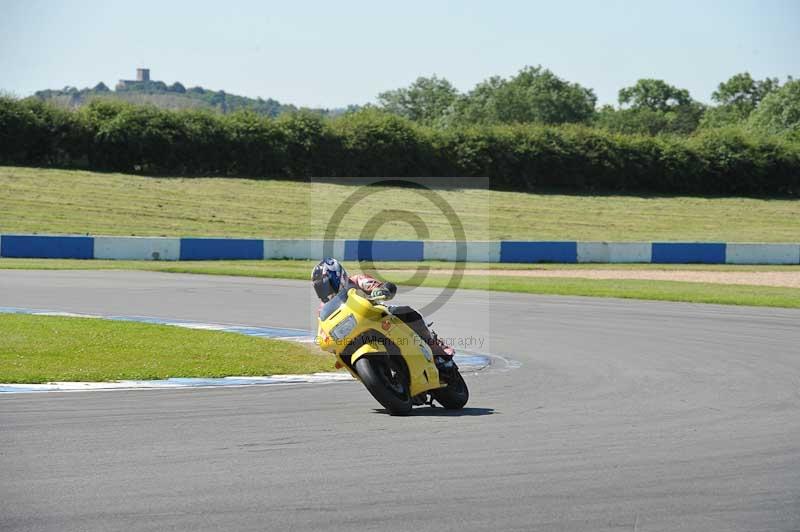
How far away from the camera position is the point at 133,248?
31.7m

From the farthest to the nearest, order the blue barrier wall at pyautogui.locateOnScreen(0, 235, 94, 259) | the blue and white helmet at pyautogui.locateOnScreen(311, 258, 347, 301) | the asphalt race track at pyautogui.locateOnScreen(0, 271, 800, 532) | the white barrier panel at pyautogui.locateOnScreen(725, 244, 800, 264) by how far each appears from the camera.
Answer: the white barrier panel at pyautogui.locateOnScreen(725, 244, 800, 264)
the blue barrier wall at pyautogui.locateOnScreen(0, 235, 94, 259)
the blue and white helmet at pyautogui.locateOnScreen(311, 258, 347, 301)
the asphalt race track at pyautogui.locateOnScreen(0, 271, 800, 532)

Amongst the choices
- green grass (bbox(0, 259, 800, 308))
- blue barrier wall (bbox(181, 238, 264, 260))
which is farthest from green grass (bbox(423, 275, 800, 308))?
blue barrier wall (bbox(181, 238, 264, 260))

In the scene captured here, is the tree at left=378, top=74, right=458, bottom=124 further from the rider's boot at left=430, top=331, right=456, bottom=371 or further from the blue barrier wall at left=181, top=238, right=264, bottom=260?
the rider's boot at left=430, top=331, right=456, bottom=371

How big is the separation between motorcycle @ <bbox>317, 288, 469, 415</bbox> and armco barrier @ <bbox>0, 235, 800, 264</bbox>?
23516mm

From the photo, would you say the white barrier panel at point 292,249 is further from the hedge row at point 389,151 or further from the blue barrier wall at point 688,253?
the hedge row at point 389,151

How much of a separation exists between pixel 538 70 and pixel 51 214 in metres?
86.4

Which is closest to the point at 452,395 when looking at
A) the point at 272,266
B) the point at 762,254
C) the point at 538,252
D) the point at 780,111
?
the point at 272,266

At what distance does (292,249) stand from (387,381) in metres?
24.8

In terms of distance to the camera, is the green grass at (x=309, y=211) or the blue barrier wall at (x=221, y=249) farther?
the green grass at (x=309, y=211)

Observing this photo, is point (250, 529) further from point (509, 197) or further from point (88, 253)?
point (509, 197)

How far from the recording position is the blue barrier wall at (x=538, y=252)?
3497 cm

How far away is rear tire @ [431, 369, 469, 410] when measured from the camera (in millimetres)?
9453

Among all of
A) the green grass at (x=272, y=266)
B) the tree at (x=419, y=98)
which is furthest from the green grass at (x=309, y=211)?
the tree at (x=419, y=98)

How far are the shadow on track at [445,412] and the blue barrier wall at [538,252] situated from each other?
25567 mm
